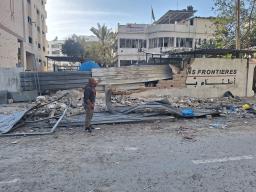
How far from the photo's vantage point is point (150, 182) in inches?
169

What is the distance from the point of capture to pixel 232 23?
22812 mm

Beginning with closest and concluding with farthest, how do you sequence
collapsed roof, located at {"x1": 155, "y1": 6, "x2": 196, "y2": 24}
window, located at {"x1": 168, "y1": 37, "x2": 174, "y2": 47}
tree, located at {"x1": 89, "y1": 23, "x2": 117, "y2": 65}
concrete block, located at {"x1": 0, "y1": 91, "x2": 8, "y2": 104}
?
concrete block, located at {"x1": 0, "y1": 91, "x2": 8, "y2": 104}
window, located at {"x1": 168, "y1": 37, "x2": 174, "y2": 47}
collapsed roof, located at {"x1": 155, "y1": 6, "x2": 196, "y2": 24}
tree, located at {"x1": 89, "y1": 23, "x2": 117, "y2": 65}

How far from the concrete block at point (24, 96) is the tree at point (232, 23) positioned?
56.5 ft

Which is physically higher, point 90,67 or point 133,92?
point 90,67

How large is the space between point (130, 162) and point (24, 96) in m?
9.56

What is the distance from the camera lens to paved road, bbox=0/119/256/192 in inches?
165

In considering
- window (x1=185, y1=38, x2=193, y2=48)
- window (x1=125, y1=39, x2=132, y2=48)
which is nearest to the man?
window (x1=125, y1=39, x2=132, y2=48)

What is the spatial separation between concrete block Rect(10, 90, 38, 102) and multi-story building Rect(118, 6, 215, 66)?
24706 mm

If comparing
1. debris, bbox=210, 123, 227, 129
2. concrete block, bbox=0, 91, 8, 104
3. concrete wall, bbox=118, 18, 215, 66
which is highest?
concrete wall, bbox=118, 18, 215, 66

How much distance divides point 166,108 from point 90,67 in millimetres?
7057

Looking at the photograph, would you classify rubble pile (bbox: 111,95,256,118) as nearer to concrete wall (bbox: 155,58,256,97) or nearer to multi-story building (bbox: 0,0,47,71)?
concrete wall (bbox: 155,58,256,97)

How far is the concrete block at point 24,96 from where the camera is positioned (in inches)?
514

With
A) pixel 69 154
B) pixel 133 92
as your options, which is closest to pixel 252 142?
pixel 69 154

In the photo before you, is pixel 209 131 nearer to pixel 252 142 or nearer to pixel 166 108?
pixel 252 142
